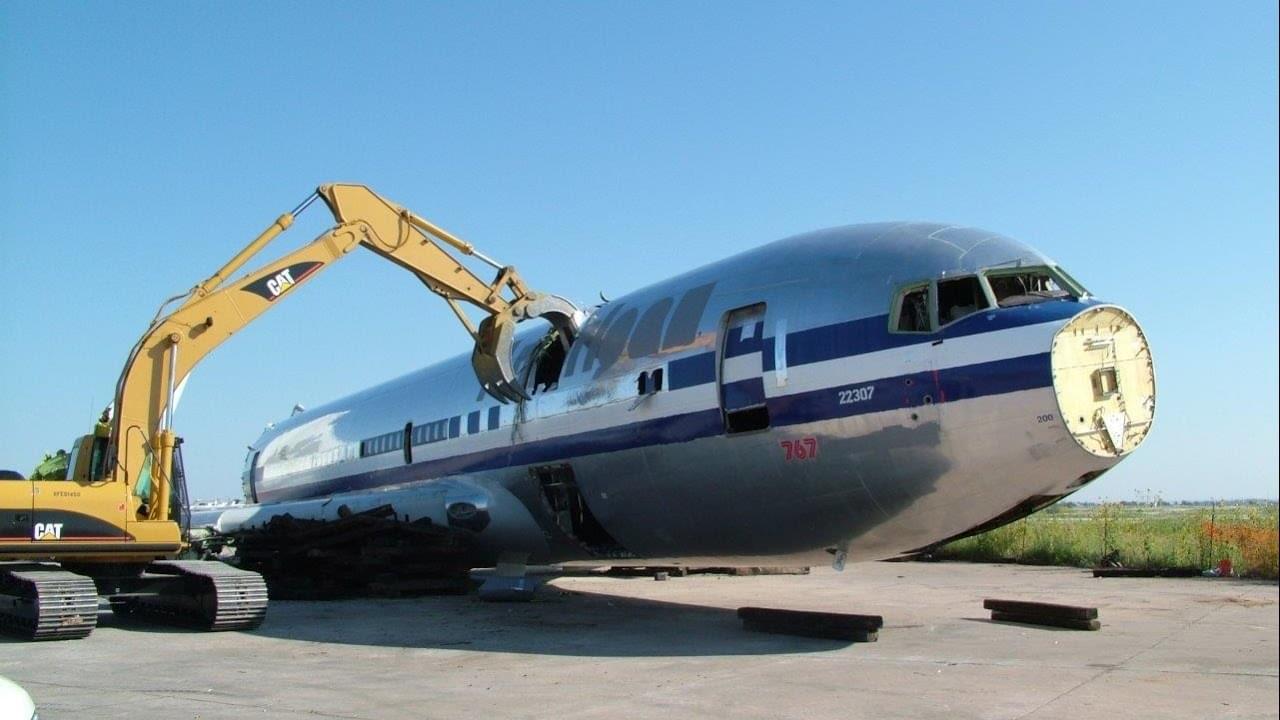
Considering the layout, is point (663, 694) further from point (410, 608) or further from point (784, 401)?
point (410, 608)

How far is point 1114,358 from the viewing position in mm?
11328

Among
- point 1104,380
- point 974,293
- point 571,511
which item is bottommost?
point 571,511

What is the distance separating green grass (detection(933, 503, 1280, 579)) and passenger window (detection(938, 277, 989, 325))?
909cm

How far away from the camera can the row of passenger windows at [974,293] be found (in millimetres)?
11867

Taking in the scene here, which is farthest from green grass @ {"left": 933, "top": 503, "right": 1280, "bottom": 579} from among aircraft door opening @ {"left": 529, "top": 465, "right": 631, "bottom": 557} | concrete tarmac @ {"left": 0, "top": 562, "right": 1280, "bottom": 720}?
aircraft door opening @ {"left": 529, "top": 465, "right": 631, "bottom": 557}

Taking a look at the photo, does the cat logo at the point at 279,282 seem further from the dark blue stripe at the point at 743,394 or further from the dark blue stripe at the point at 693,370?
the dark blue stripe at the point at 743,394

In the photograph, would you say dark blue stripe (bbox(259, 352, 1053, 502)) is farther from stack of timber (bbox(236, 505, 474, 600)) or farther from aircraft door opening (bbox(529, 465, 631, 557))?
stack of timber (bbox(236, 505, 474, 600))

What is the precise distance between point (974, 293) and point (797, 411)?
2281 mm

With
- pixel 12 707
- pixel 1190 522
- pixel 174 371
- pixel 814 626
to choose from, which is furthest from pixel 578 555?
pixel 1190 522

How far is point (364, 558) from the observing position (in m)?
18.2

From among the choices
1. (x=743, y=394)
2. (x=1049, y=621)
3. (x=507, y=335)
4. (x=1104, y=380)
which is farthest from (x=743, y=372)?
(x=507, y=335)

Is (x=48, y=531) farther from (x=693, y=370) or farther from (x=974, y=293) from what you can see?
(x=974, y=293)

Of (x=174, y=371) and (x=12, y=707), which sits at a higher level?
(x=174, y=371)

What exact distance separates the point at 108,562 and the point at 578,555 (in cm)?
623
